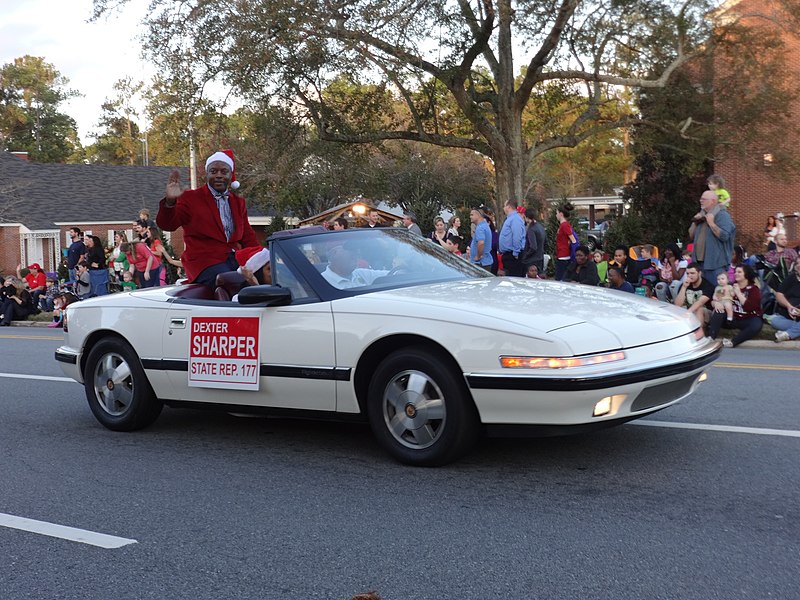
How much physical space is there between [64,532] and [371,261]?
8.35 ft

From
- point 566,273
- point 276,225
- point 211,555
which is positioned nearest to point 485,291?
point 211,555

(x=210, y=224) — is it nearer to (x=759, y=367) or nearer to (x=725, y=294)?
(x=759, y=367)

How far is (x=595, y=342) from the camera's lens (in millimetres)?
5074

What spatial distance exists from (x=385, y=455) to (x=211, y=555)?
184 cm

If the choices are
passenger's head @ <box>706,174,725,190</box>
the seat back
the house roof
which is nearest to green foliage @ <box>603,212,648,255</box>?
passenger's head @ <box>706,174,725,190</box>

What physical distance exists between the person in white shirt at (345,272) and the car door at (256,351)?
0.64ft

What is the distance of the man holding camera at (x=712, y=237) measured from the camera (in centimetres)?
1194

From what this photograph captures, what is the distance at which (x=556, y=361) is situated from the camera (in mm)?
4984

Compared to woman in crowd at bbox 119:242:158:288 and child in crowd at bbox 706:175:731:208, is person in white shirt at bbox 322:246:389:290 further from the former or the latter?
woman in crowd at bbox 119:242:158:288

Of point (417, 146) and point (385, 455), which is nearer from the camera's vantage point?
point (385, 455)

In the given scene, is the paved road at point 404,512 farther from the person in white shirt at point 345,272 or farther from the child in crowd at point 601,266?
the child in crowd at point 601,266

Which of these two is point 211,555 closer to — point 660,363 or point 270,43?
point 660,363

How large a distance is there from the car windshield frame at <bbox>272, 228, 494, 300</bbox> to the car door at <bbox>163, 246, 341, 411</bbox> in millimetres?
101

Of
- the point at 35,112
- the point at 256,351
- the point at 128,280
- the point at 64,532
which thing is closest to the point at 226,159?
the point at 256,351
